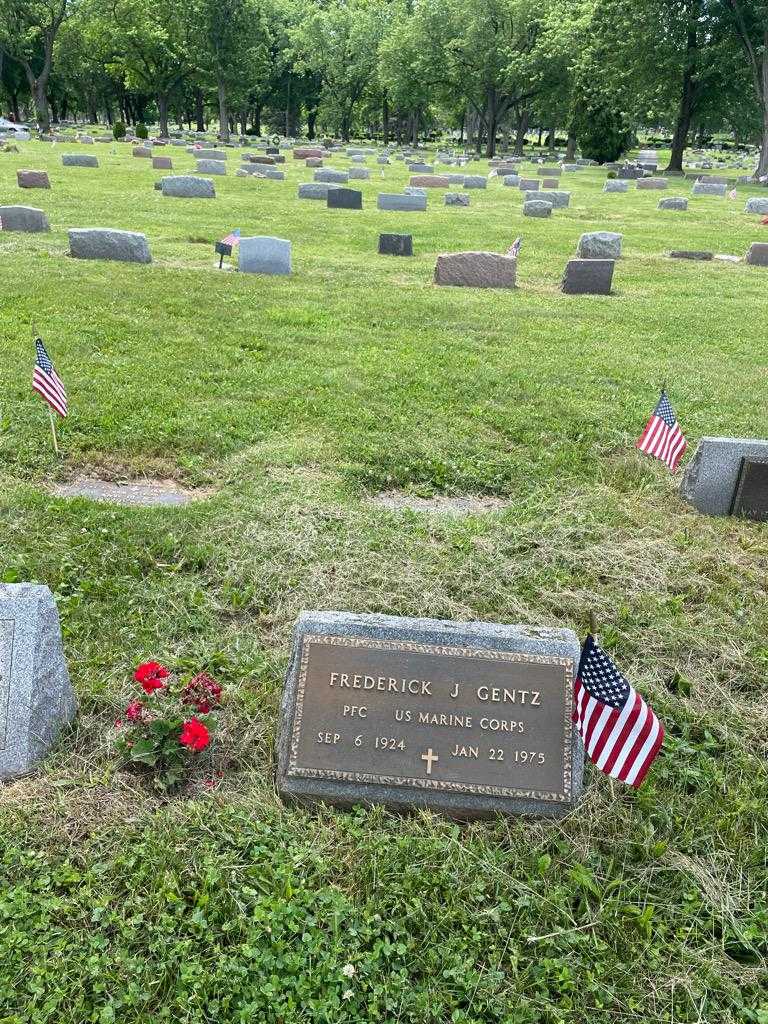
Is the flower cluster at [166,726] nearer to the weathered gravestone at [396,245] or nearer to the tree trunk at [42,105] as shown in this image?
the weathered gravestone at [396,245]

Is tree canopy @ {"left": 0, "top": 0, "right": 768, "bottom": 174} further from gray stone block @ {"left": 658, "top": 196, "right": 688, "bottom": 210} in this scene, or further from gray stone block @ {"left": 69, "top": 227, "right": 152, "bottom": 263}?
gray stone block @ {"left": 69, "top": 227, "right": 152, "bottom": 263}

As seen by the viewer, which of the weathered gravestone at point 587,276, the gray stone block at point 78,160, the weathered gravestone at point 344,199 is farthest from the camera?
the gray stone block at point 78,160

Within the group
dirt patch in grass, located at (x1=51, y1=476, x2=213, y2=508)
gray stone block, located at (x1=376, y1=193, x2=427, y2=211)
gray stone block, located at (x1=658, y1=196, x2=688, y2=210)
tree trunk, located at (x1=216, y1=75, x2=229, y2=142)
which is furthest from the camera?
tree trunk, located at (x1=216, y1=75, x2=229, y2=142)

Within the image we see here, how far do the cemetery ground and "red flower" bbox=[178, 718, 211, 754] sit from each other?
0.67 feet

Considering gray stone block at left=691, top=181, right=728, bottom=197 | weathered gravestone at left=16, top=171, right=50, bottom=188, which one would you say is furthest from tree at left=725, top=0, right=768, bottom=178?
weathered gravestone at left=16, top=171, right=50, bottom=188

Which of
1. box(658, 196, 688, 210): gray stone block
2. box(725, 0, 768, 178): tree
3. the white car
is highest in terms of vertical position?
box(725, 0, 768, 178): tree

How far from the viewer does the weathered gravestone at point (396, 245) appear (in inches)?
605

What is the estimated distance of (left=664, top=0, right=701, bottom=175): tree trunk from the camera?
118ft

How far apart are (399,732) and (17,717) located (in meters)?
1.62

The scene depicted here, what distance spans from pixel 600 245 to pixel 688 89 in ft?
99.8

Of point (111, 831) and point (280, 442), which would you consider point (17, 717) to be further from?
point (280, 442)

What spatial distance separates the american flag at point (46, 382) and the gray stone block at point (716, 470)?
4671 millimetres

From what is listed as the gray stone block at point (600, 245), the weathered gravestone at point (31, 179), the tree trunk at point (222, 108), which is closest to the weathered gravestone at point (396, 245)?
the gray stone block at point (600, 245)

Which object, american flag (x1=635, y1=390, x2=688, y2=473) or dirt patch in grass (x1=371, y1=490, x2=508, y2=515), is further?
american flag (x1=635, y1=390, x2=688, y2=473)
